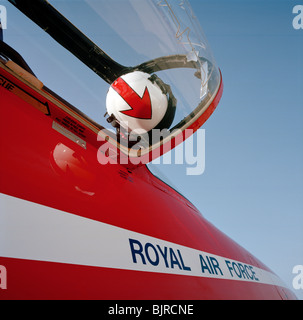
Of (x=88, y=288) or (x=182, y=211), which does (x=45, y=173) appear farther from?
(x=182, y=211)

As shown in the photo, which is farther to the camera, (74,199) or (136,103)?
(136,103)

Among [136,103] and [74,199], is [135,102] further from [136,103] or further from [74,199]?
[74,199]

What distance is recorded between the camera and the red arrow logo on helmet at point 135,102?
5.96 feet

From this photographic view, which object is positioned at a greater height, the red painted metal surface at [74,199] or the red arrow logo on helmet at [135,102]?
the red arrow logo on helmet at [135,102]

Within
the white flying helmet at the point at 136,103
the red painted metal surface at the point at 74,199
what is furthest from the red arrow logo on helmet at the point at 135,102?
the red painted metal surface at the point at 74,199

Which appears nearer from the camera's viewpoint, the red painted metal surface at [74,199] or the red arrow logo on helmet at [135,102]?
the red painted metal surface at [74,199]

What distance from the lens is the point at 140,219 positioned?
149cm

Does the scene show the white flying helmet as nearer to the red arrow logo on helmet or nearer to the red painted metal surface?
the red arrow logo on helmet

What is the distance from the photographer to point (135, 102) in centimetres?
182

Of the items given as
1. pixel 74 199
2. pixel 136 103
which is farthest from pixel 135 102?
pixel 74 199

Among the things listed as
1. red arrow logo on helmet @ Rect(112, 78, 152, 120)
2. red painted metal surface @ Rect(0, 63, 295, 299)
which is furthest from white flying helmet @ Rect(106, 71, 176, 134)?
red painted metal surface @ Rect(0, 63, 295, 299)

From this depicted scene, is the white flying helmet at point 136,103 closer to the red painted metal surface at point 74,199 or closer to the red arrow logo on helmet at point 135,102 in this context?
the red arrow logo on helmet at point 135,102

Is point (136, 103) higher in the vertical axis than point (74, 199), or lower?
higher

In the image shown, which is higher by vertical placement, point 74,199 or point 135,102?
point 135,102
